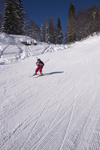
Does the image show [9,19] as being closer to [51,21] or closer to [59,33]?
[51,21]

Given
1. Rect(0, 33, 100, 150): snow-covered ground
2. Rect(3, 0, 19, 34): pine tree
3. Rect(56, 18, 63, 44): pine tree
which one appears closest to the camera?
Rect(0, 33, 100, 150): snow-covered ground

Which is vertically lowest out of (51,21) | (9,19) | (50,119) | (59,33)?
(50,119)

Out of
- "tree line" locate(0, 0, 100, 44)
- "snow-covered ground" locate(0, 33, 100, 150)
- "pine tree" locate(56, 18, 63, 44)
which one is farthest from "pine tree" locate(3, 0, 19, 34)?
"snow-covered ground" locate(0, 33, 100, 150)

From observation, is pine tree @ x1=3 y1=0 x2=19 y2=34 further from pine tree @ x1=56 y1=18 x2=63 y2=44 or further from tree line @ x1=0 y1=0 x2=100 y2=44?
pine tree @ x1=56 y1=18 x2=63 y2=44

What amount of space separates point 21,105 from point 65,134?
169 cm

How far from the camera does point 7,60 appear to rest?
9.40m

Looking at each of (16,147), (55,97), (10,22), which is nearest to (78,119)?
(55,97)

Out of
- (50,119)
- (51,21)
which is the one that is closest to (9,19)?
(51,21)

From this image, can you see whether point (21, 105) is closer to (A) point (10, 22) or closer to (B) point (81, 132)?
(B) point (81, 132)

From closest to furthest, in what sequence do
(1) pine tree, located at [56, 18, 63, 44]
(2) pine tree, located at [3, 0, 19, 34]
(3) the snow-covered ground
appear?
(3) the snow-covered ground < (2) pine tree, located at [3, 0, 19, 34] < (1) pine tree, located at [56, 18, 63, 44]

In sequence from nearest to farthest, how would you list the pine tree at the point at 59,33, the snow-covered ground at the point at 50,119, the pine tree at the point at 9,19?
the snow-covered ground at the point at 50,119 < the pine tree at the point at 9,19 < the pine tree at the point at 59,33

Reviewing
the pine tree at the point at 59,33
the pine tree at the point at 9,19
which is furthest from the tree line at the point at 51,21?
the pine tree at the point at 59,33

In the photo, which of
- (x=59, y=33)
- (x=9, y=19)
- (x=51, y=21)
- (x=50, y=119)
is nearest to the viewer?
(x=50, y=119)

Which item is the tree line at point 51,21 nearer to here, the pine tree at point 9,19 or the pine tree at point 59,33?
the pine tree at point 9,19
